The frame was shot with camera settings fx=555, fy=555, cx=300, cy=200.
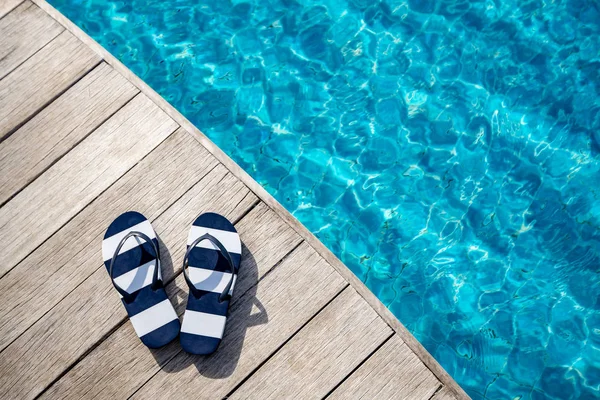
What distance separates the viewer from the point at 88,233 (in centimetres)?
272

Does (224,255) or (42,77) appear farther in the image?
(42,77)

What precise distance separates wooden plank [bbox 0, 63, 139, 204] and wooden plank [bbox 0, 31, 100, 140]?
0.19 feet

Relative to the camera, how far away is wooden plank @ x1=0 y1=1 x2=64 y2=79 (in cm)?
315

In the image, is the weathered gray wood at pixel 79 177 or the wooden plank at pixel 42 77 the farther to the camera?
the wooden plank at pixel 42 77

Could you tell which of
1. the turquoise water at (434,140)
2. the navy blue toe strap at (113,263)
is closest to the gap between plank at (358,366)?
the turquoise water at (434,140)

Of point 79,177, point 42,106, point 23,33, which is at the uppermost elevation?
point 23,33

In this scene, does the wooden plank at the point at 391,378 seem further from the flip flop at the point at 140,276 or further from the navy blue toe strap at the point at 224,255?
the flip flop at the point at 140,276

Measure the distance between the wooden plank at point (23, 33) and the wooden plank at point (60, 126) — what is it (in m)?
0.39

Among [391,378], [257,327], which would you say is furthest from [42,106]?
[391,378]

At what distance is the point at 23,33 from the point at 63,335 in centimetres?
179

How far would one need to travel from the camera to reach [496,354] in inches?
121

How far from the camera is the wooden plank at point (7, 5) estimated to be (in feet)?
10.7

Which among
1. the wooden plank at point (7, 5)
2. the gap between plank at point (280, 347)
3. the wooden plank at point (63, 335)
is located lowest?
the wooden plank at point (63, 335)

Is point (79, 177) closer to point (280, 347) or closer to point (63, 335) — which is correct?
point (63, 335)
